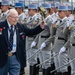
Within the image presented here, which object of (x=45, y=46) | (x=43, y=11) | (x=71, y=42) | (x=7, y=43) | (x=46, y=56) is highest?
(x=7, y=43)

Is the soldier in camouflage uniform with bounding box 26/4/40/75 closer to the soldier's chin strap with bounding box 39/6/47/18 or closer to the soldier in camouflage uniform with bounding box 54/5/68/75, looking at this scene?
the soldier's chin strap with bounding box 39/6/47/18

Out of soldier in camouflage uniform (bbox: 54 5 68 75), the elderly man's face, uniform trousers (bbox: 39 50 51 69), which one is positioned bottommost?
uniform trousers (bbox: 39 50 51 69)

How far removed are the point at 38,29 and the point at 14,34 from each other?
2.16ft

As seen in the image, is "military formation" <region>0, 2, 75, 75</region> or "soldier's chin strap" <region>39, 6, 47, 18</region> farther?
"soldier's chin strap" <region>39, 6, 47, 18</region>

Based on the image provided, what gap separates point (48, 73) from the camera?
970 cm

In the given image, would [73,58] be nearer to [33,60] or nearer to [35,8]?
[33,60]

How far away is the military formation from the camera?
8500 mm

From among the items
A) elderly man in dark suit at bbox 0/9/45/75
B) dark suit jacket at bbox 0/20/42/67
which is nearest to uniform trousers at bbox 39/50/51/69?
dark suit jacket at bbox 0/20/42/67

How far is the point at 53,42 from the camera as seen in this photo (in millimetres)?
9406

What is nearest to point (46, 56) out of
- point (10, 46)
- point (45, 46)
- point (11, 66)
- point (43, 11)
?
point (45, 46)

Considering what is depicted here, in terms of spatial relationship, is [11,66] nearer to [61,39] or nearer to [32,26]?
[61,39]

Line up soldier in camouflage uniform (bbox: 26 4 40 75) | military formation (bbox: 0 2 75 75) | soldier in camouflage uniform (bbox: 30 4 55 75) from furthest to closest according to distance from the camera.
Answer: soldier in camouflage uniform (bbox: 26 4 40 75) < soldier in camouflage uniform (bbox: 30 4 55 75) < military formation (bbox: 0 2 75 75)

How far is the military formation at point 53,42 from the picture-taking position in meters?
8.50

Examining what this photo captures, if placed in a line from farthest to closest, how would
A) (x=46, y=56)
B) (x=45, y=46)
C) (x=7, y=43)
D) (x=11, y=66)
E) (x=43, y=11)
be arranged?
(x=43, y=11) < (x=46, y=56) < (x=45, y=46) < (x=11, y=66) < (x=7, y=43)
